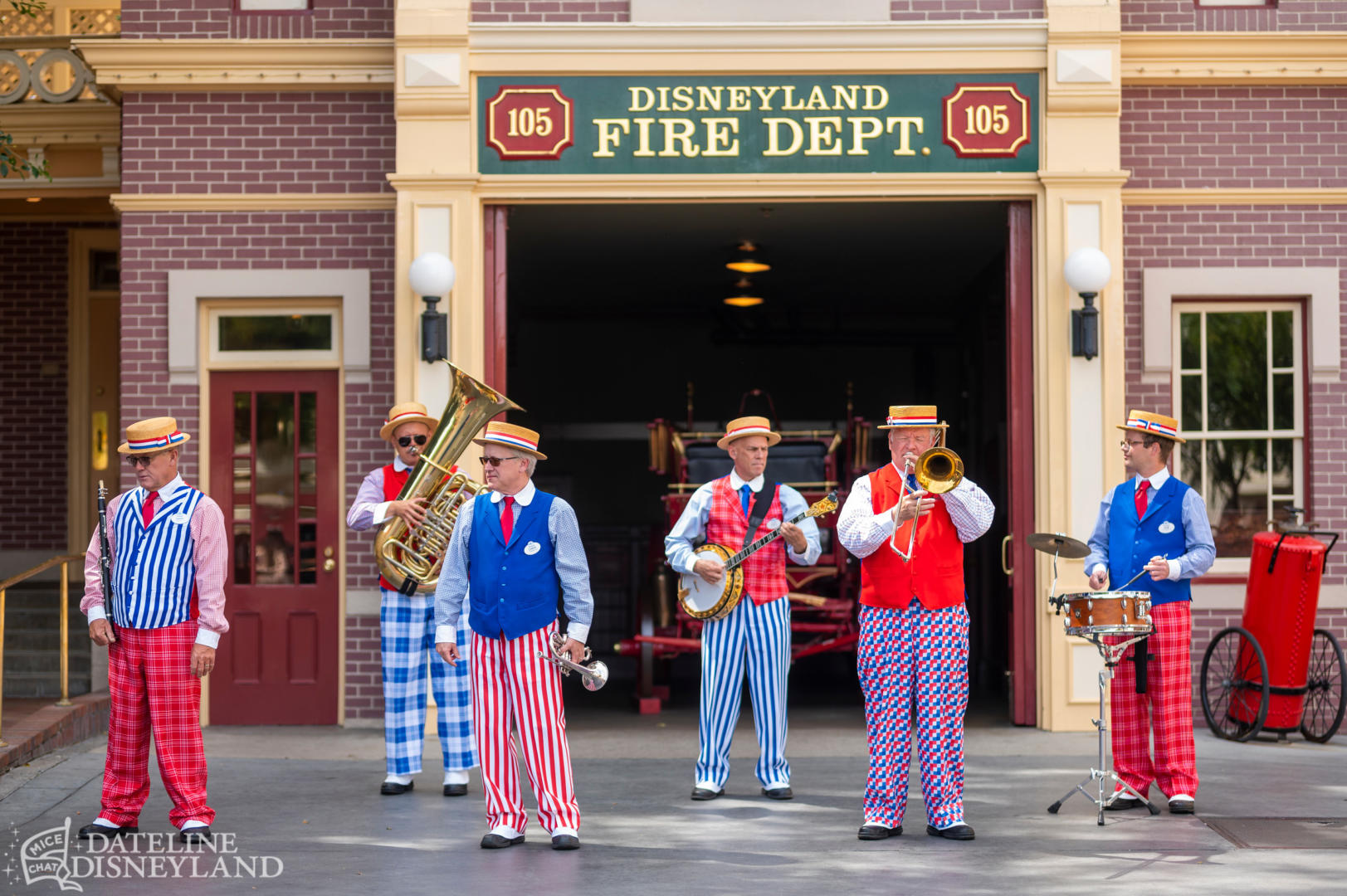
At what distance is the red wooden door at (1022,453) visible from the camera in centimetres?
1060

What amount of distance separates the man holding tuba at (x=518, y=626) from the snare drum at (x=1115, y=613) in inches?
90.4

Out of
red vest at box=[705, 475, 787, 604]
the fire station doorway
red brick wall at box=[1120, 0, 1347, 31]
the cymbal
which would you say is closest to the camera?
the cymbal

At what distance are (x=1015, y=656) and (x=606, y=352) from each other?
9569 millimetres

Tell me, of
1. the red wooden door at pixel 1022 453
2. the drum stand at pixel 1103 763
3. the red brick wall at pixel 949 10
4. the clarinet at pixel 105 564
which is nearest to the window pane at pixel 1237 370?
the red wooden door at pixel 1022 453

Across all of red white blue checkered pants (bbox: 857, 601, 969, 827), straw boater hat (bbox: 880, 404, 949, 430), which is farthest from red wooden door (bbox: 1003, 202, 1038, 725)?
straw boater hat (bbox: 880, 404, 949, 430)

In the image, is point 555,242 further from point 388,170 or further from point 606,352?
point 606,352

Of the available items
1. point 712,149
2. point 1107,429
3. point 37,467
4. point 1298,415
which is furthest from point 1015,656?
point 37,467

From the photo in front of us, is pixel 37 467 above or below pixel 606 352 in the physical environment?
below

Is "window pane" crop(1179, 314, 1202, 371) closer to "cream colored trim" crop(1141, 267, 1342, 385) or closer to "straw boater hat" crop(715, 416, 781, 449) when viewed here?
"cream colored trim" crop(1141, 267, 1342, 385)

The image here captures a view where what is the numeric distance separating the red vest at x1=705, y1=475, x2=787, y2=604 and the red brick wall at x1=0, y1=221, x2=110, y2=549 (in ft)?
25.9

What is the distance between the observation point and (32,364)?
14.2 metres

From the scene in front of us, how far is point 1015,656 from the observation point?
10.7 metres

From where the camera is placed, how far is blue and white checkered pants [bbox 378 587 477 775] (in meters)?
8.29
